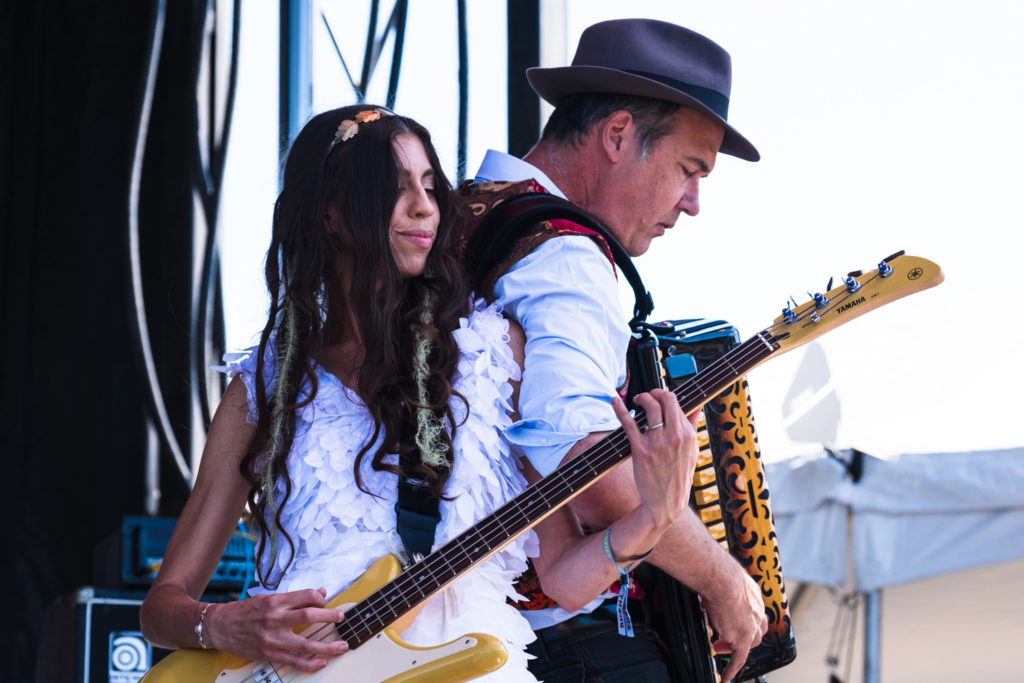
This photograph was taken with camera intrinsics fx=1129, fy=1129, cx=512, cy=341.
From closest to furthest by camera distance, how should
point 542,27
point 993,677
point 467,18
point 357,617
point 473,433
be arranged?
point 357,617, point 473,433, point 542,27, point 467,18, point 993,677

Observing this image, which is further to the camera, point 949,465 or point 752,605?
point 949,465

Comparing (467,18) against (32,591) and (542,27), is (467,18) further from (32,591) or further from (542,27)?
(32,591)

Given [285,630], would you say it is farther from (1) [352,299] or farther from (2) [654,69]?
(2) [654,69]

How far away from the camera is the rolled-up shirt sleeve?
5.28 ft

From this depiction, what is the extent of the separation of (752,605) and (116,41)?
11.2 ft

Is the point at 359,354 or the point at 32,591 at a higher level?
the point at 32,591

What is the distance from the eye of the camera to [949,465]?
11.0 ft

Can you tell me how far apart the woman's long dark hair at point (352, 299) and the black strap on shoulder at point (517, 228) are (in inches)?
2.1

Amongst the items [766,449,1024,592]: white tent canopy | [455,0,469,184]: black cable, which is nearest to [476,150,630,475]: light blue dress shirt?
[455,0,469,184]: black cable

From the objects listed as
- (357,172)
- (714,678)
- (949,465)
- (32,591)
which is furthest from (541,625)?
(32,591)

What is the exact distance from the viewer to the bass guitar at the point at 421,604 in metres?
1.45

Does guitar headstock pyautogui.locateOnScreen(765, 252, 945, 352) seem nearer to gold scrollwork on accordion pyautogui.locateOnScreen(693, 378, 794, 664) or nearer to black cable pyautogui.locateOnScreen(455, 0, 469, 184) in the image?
gold scrollwork on accordion pyautogui.locateOnScreen(693, 378, 794, 664)

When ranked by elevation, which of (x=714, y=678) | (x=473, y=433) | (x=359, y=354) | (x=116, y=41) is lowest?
(x=714, y=678)

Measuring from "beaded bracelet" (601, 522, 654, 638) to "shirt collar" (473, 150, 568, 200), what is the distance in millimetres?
701
